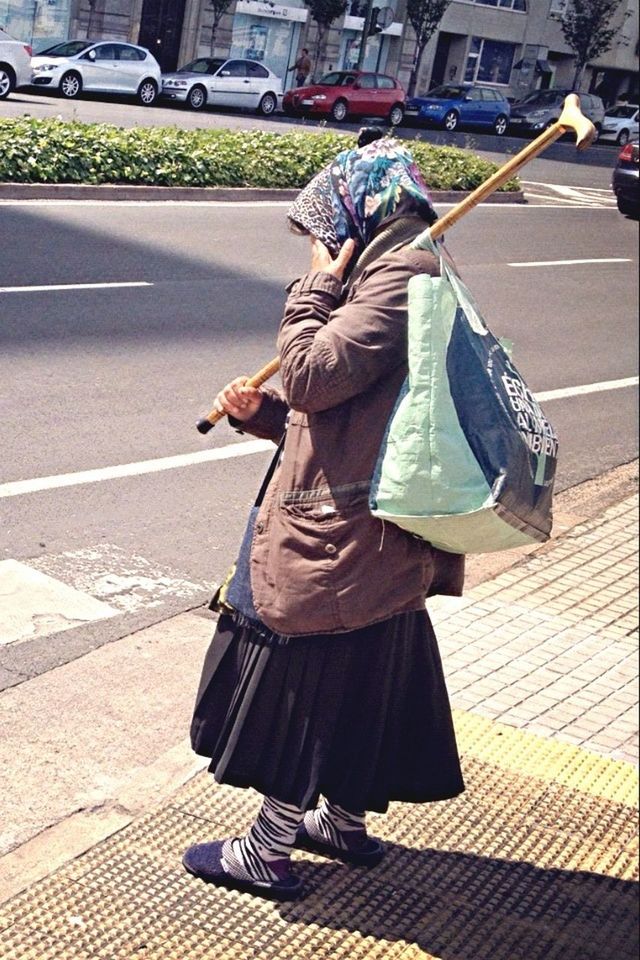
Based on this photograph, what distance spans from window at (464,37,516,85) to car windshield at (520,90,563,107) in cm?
14

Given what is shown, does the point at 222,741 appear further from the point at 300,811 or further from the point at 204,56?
the point at 204,56

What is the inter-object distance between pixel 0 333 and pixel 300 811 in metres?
5.98

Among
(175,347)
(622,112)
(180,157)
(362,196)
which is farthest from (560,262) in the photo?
(362,196)

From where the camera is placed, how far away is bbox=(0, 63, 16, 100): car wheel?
6.56 metres

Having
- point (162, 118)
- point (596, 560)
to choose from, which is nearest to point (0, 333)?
point (162, 118)

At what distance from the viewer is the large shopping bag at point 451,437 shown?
289 cm

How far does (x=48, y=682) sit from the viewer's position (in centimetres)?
474

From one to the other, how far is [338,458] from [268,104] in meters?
5.06

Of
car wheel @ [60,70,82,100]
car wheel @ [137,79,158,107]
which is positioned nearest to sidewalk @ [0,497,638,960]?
car wheel @ [137,79,158,107]

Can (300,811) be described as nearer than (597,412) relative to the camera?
Yes

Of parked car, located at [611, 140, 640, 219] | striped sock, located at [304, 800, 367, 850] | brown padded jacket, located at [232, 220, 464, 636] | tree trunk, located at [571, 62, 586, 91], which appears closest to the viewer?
brown padded jacket, located at [232, 220, 464, 636]

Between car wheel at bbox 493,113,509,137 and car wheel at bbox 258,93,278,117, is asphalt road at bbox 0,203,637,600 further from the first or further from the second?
car wheel at bbox 493,113,509,137

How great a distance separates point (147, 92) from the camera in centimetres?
859

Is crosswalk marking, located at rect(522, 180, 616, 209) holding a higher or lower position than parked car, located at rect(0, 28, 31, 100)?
lower
